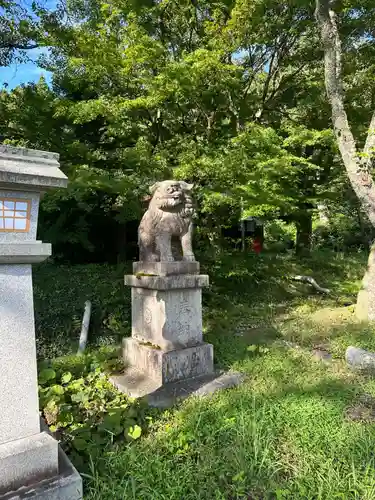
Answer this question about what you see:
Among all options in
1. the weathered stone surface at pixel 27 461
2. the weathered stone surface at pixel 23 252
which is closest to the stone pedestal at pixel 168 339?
the weathered stone surface at pixel 27 461

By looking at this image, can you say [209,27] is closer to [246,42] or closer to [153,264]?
[246,42]

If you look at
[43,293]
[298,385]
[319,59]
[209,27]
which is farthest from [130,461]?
[319,59]

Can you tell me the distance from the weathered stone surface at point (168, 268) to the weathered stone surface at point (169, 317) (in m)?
0.20

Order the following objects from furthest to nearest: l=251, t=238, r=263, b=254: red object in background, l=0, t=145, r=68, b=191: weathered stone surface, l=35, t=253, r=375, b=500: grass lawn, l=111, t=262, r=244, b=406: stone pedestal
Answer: l=251, t=238, r=263, b=254: red object in background, l=111, t=262, r=244, b=406: stone pedestal, l=35, t=253, r=375, b=500: grass lawn, l=0, t=145, r=68, b=191: weathered stone surface

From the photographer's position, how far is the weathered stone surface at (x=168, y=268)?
399 cm

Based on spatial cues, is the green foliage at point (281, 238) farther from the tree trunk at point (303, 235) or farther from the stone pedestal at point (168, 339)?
the stone pedestal at point (168, 339)

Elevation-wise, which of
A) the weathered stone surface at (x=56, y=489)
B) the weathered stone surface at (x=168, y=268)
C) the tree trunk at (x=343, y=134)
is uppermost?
the tree trunk at (x=343, y=134)

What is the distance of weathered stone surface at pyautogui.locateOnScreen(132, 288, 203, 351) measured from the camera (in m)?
4.00

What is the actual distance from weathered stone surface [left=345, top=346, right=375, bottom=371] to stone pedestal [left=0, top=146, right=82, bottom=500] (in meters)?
3.38

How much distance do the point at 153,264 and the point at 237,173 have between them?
9.45ft

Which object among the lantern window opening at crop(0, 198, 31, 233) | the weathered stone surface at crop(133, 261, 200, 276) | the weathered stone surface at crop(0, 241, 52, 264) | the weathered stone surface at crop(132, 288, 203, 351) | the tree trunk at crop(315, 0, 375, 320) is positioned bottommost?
the weathered stone surface at crop(132, 288, 203, 351)

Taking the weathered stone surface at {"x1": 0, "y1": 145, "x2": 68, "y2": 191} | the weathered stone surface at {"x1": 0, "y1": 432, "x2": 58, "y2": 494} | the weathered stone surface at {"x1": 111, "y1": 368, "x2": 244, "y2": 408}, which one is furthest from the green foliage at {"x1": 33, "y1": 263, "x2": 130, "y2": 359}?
the weathered stone surface at {"x1": 0, "y1": 145, "x2": 68, "y2": 191}

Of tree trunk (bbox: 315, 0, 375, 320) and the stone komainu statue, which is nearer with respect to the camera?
the stone komainu statue

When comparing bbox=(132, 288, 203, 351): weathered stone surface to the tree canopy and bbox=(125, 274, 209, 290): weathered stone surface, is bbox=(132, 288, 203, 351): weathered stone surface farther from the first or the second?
the tree canopy
